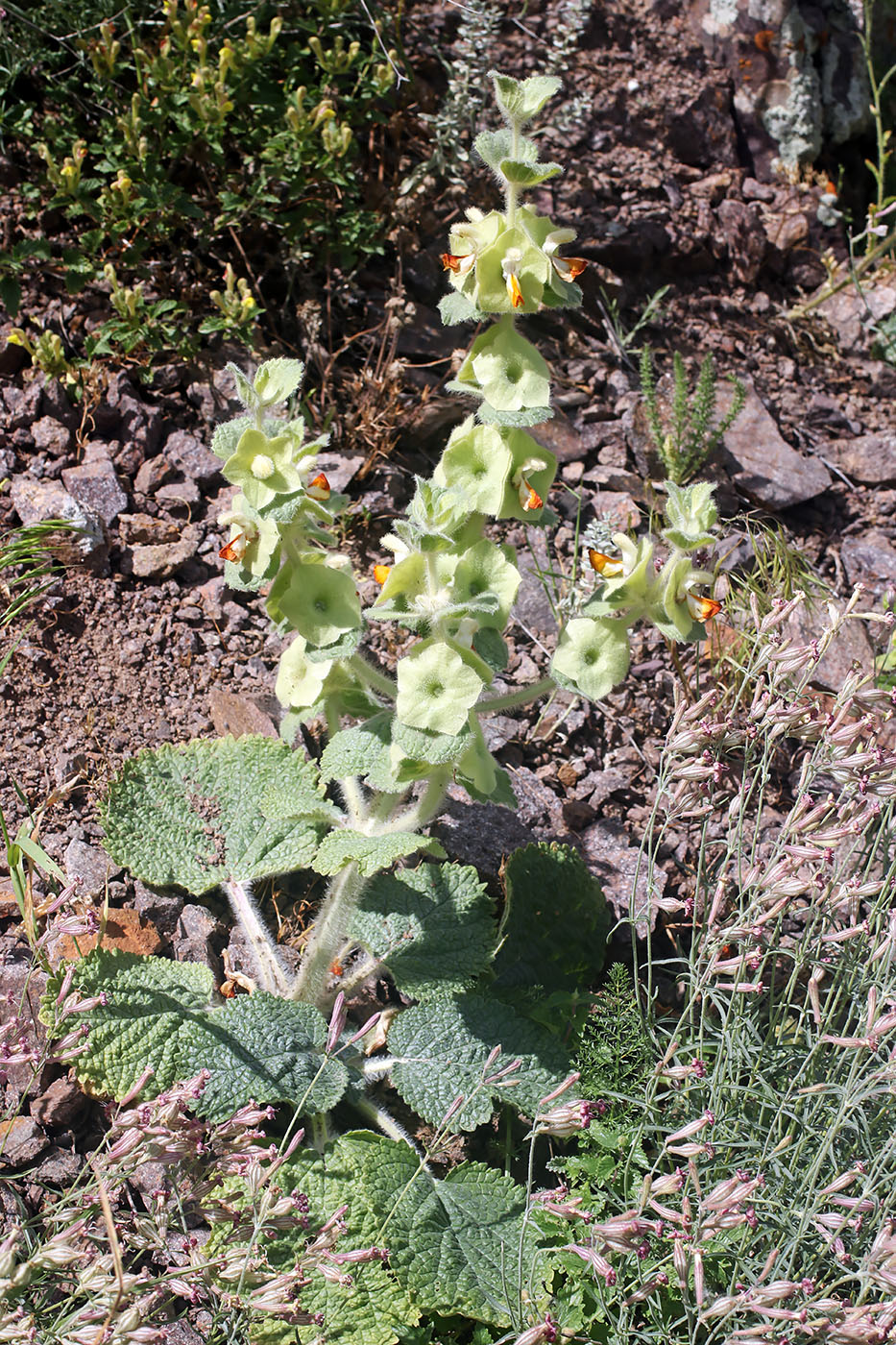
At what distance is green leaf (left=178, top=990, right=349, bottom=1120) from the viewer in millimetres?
1800

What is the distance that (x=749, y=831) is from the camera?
8.09 feet

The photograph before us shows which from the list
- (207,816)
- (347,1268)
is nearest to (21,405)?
(207,816)

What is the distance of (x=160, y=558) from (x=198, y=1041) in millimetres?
1285

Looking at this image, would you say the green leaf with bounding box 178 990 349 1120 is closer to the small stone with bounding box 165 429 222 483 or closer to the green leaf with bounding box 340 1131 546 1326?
the green leaf with bounding box 340 1131 546 1326

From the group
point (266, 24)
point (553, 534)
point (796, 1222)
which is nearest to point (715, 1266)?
point (796, 1222)

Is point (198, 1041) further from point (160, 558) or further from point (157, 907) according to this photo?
point (160, 558)

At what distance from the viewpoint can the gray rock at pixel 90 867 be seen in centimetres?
223

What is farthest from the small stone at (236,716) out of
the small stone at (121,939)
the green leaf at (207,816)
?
the small stone at (121,939)

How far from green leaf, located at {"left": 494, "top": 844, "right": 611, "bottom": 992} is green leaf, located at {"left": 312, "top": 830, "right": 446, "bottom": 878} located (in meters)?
0.49

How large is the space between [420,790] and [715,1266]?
98cm

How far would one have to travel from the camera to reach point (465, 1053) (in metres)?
1.96

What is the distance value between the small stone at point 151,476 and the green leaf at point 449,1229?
1725 mm

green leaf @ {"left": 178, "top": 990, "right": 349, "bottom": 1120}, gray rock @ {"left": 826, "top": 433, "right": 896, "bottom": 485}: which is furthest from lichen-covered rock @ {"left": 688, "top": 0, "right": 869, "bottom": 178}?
green leaf @ {"left": 178, "top": 990, "right": 349, "bottom": 1120}

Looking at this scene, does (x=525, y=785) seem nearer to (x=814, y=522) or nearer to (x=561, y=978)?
(x=561, y=978)
